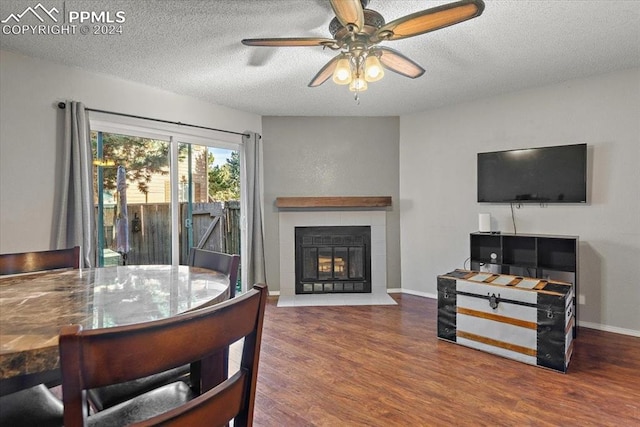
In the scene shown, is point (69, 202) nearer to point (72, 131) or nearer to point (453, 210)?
point (72, 131)

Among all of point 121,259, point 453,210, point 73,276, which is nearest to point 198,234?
point 121,259

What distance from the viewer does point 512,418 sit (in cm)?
179

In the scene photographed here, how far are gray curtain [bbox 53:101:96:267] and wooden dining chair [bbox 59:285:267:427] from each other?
2160 mm

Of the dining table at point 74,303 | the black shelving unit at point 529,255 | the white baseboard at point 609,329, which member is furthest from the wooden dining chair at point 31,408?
the white baseboard at point 609,329

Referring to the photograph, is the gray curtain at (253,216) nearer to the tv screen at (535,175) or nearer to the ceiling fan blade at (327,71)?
the ceiling fan blade at (327,71)

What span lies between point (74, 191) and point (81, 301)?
203 cm

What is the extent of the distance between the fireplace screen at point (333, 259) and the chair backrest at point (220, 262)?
2.61m

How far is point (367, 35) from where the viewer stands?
1.82 meters

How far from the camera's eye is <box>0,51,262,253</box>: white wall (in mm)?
2406

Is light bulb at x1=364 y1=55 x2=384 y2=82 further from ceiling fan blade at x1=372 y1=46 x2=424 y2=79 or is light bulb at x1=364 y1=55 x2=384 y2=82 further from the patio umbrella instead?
the patio umbrella

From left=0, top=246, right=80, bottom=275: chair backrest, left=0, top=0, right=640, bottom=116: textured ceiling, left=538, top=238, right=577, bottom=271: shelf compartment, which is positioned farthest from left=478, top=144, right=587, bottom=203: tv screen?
left=0, top=246, right=80, bottom=275: chair backrest

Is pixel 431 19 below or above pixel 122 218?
above

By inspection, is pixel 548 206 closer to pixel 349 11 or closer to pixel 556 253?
pixel 556 253

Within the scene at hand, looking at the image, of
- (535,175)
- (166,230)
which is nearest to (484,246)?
(535,175)
